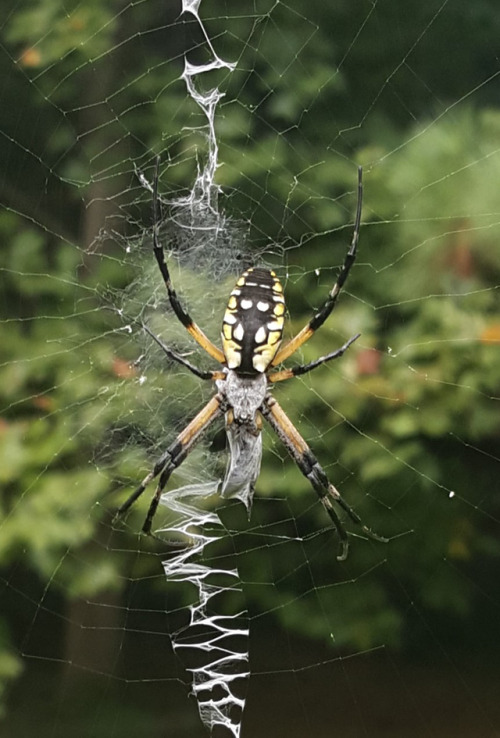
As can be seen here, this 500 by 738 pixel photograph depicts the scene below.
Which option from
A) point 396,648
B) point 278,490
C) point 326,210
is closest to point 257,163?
point 326,210

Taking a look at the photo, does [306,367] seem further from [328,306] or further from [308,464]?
[308,464]

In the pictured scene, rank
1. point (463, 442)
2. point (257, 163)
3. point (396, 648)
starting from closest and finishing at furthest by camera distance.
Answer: point (257, 163) < point (463, 442) < point (396, 648)

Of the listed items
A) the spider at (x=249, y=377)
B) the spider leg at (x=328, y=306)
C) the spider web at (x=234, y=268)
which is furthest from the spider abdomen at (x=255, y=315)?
the spider web at (x=234, y=268)

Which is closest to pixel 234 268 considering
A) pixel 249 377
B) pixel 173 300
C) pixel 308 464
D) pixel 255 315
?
pixel 249 377

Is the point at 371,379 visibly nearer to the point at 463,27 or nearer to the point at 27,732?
the point at 463,27

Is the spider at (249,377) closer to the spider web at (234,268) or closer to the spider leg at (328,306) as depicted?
the spider leg at (328,306)

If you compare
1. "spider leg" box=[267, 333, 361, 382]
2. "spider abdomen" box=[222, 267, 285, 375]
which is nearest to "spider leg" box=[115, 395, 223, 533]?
"spider leg" box=[267, 333, 361, 382]

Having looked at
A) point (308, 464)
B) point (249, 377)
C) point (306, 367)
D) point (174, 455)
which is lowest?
point (308, 464)
